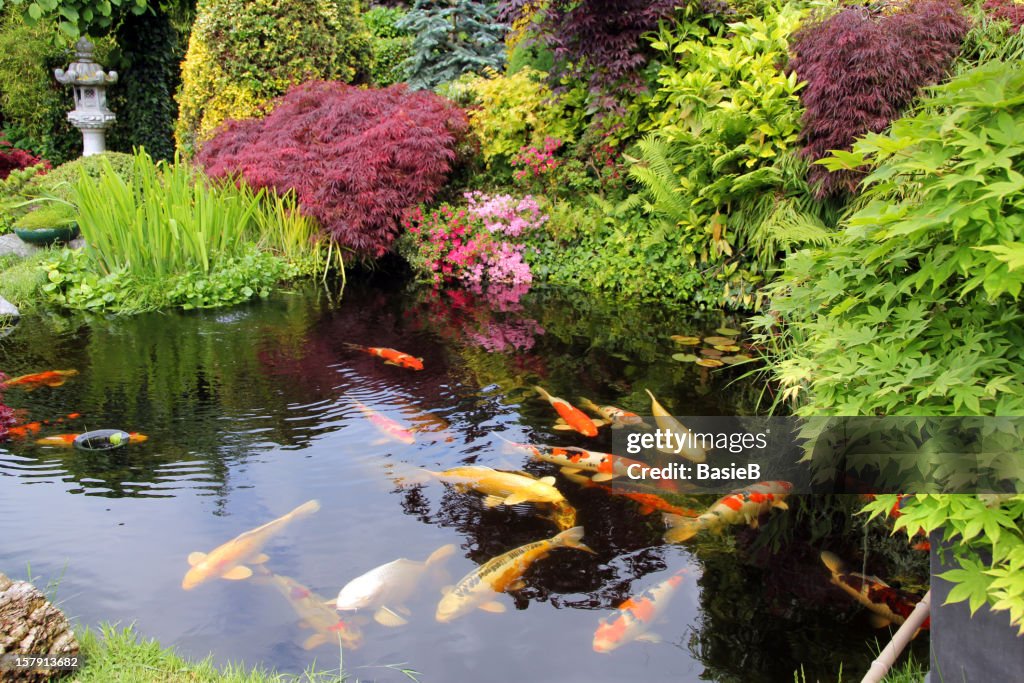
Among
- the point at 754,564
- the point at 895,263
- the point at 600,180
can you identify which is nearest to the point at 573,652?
the point at 754,564

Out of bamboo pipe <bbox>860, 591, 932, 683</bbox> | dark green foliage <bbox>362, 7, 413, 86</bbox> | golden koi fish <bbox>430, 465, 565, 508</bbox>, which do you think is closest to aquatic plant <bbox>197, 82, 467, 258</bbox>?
dark green foliage <bbox>362, 7, 413, 86</bbox>

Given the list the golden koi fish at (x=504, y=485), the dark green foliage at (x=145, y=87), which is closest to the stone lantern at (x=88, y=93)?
the dark green foliage at (x=145, y=87)

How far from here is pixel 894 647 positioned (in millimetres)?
2316

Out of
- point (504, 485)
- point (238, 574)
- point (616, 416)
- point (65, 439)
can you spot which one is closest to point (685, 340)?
point (616, 416)

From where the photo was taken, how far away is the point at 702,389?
4.97 metres

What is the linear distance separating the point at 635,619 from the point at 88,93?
37.7 feet

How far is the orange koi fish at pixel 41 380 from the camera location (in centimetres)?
496

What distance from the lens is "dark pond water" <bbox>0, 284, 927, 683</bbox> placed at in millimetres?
2699

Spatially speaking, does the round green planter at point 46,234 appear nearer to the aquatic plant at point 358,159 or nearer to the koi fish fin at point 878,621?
the aquatic plant at point 358,159

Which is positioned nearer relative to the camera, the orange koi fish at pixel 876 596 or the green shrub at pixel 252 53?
the orange koi fish at pixel 876 596

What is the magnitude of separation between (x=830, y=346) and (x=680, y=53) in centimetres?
560

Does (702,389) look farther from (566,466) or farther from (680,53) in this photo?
(680,53)

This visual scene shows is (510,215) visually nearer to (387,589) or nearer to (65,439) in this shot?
(65,439)

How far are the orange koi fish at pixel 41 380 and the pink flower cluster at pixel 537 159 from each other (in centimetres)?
452
